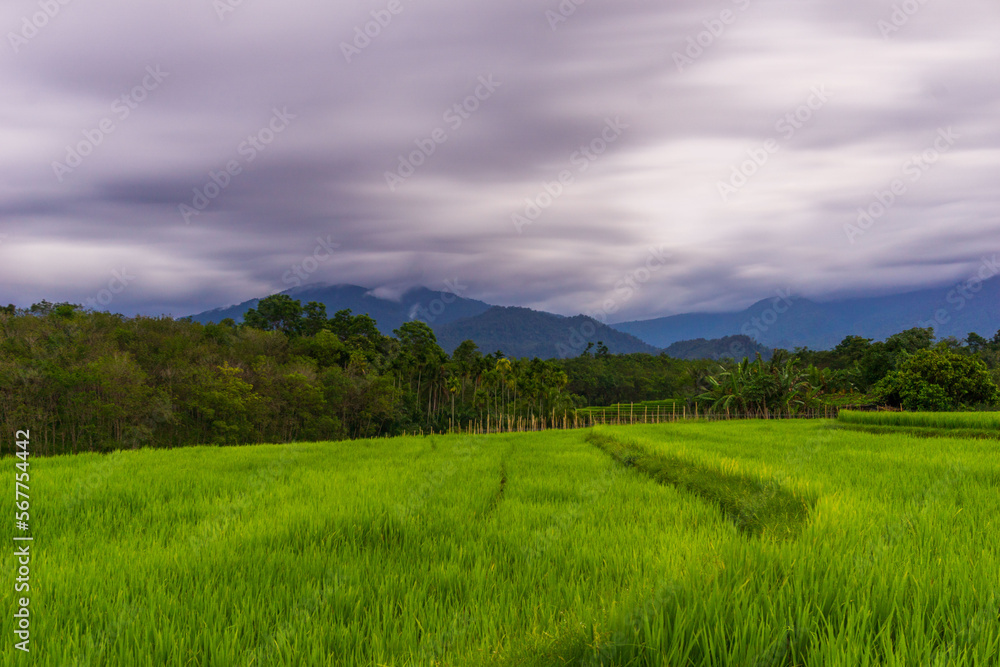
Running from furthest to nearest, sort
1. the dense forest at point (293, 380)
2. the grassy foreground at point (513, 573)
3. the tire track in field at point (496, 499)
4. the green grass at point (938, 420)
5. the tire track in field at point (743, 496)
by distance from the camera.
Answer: the dense forest at point (293, 380) → the green grass at point (938, 420) → the tire track in field at point (496, 499) → the tire track in field at point (743, 496) → the grassy foreground at point (513, 573)

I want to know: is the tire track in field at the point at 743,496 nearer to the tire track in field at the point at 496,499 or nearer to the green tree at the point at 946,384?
the tire track in field at the point at 496,499

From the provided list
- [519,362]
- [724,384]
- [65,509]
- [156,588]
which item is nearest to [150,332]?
[519,362]

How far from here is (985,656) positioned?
1.94 meters

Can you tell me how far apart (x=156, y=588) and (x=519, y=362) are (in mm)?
72890

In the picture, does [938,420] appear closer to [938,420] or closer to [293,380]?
[938,420]

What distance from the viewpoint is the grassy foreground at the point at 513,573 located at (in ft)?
7.36

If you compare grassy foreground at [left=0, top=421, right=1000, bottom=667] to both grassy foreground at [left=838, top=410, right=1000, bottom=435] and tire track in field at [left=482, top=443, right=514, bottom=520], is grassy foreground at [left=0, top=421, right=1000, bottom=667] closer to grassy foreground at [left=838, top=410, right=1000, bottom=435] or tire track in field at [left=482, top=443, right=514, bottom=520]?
tire track in field at [left=482, top=443, right=514, bottom=520]

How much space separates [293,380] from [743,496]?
163 feet

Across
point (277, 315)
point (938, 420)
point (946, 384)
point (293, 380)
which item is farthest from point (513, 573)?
point (277, 315)

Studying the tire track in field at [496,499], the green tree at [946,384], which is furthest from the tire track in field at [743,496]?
the green tree at [946,384]

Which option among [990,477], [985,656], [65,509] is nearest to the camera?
[985,656]

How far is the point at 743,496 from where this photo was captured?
6715 millimetres

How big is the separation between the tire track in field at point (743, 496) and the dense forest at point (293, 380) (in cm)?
3591

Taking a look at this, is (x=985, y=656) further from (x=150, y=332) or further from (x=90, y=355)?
(x=150, y=332)
